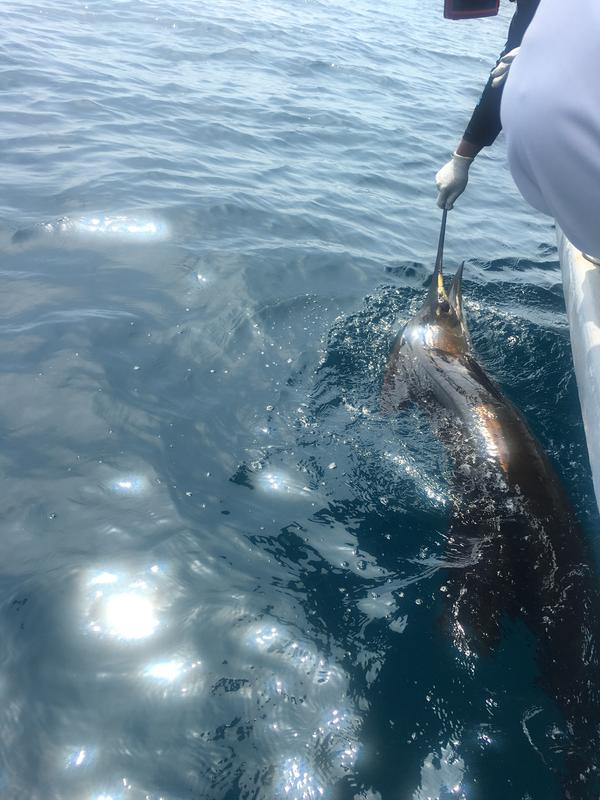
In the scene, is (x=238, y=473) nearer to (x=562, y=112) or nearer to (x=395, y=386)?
(x=395, y=386)

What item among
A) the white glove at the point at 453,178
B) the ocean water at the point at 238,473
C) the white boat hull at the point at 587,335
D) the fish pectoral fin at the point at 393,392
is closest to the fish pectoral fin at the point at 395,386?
the fish pectoral fin at the point at 393,392

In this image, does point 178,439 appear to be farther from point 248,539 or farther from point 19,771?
point 19,771

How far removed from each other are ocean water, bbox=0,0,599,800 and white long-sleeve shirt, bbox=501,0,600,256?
217 centimetres

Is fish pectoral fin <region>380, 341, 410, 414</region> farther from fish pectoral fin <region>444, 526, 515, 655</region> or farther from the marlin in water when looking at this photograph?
fish pectoral fin <region>444, 526, 515, 655</region>

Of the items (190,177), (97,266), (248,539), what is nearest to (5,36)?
(190,177)

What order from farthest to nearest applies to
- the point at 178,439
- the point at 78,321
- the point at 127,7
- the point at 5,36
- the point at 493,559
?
the point at 127,7 → the point at 5,36 → the point at 78,321 → the point at 178,439 → the point at 493,559

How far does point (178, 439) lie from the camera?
408 cm

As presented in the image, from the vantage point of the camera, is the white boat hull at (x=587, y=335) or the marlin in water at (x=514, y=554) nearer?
the marlin in water at (x=514, y=554)

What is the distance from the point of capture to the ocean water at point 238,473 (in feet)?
8.45

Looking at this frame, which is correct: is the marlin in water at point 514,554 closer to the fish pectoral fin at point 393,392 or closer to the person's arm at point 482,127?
the fish pectoral fin at point 393,392

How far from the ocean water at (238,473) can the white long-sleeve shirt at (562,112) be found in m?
2.17

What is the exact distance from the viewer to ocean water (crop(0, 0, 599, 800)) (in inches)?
101

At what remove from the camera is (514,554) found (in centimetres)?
327

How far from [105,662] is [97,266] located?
13.0ft
